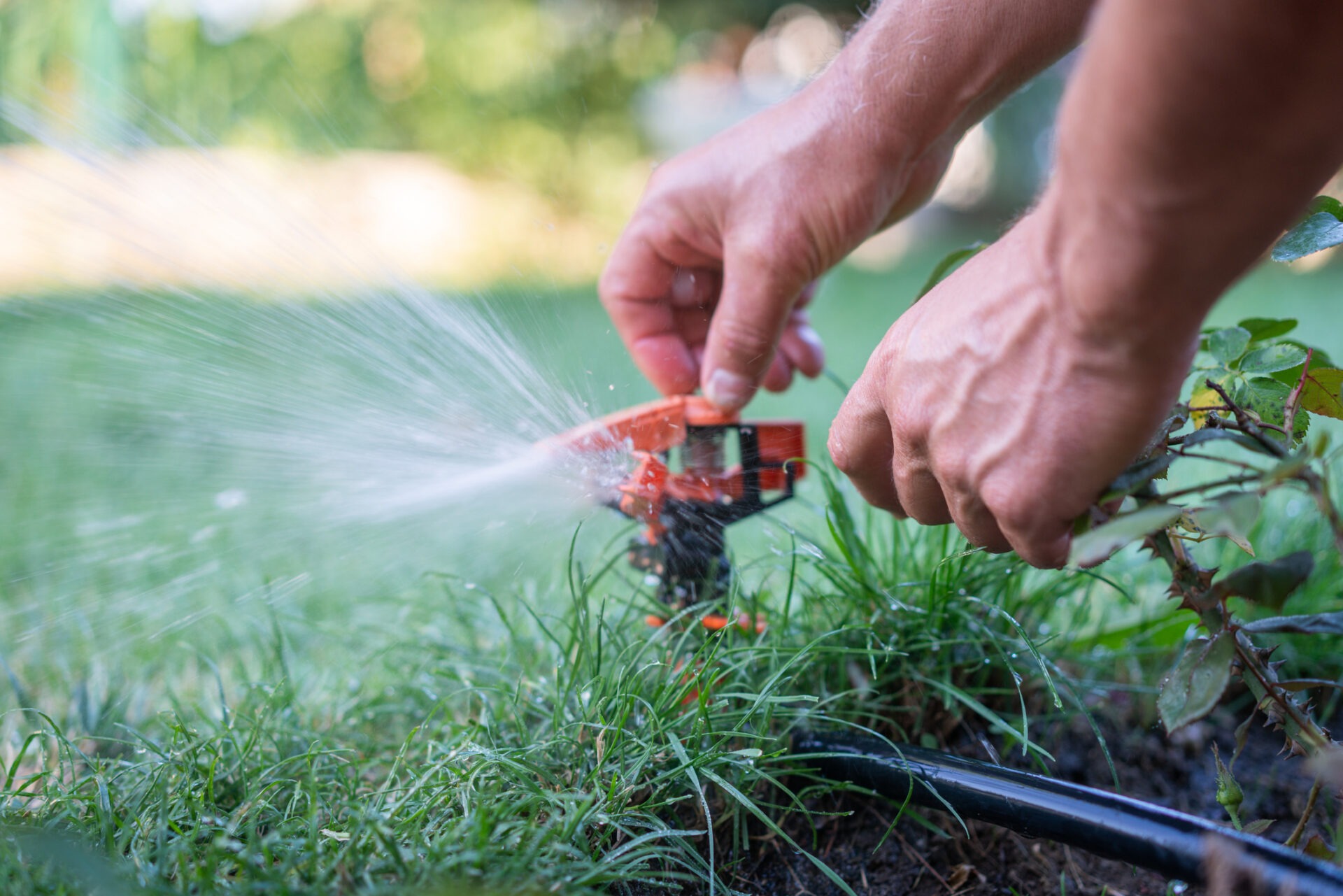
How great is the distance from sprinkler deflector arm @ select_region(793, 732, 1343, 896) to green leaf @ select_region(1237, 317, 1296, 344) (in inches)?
23.1

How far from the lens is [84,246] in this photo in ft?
15.8

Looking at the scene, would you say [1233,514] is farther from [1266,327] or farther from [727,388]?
[727,388]

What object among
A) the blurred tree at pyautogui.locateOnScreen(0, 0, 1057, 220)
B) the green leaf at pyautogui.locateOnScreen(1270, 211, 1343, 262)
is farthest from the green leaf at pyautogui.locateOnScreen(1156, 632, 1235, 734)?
the blurred tree at pyautogui.locateOnScreen(0, 0, 1057, 220)

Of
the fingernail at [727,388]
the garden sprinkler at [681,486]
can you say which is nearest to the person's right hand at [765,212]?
the fingernail at [727,388]

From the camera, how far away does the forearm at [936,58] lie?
1.43 metres

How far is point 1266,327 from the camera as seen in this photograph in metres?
1.14

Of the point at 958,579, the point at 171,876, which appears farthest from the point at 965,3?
the point at 171,876

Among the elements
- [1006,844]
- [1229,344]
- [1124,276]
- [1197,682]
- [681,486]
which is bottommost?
[1006,844]

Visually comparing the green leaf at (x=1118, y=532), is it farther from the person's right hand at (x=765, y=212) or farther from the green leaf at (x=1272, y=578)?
the person's right hand at (x=765, y=212)

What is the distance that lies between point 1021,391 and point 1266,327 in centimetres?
44

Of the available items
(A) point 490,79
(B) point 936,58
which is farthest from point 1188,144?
(A) point 490,79

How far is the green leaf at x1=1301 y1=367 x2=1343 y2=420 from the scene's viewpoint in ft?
3.36

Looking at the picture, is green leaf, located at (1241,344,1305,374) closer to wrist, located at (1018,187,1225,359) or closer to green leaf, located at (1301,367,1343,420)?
green leaf, located at (1301,367,1343,420)

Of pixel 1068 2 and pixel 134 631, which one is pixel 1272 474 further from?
pixel 134 631
